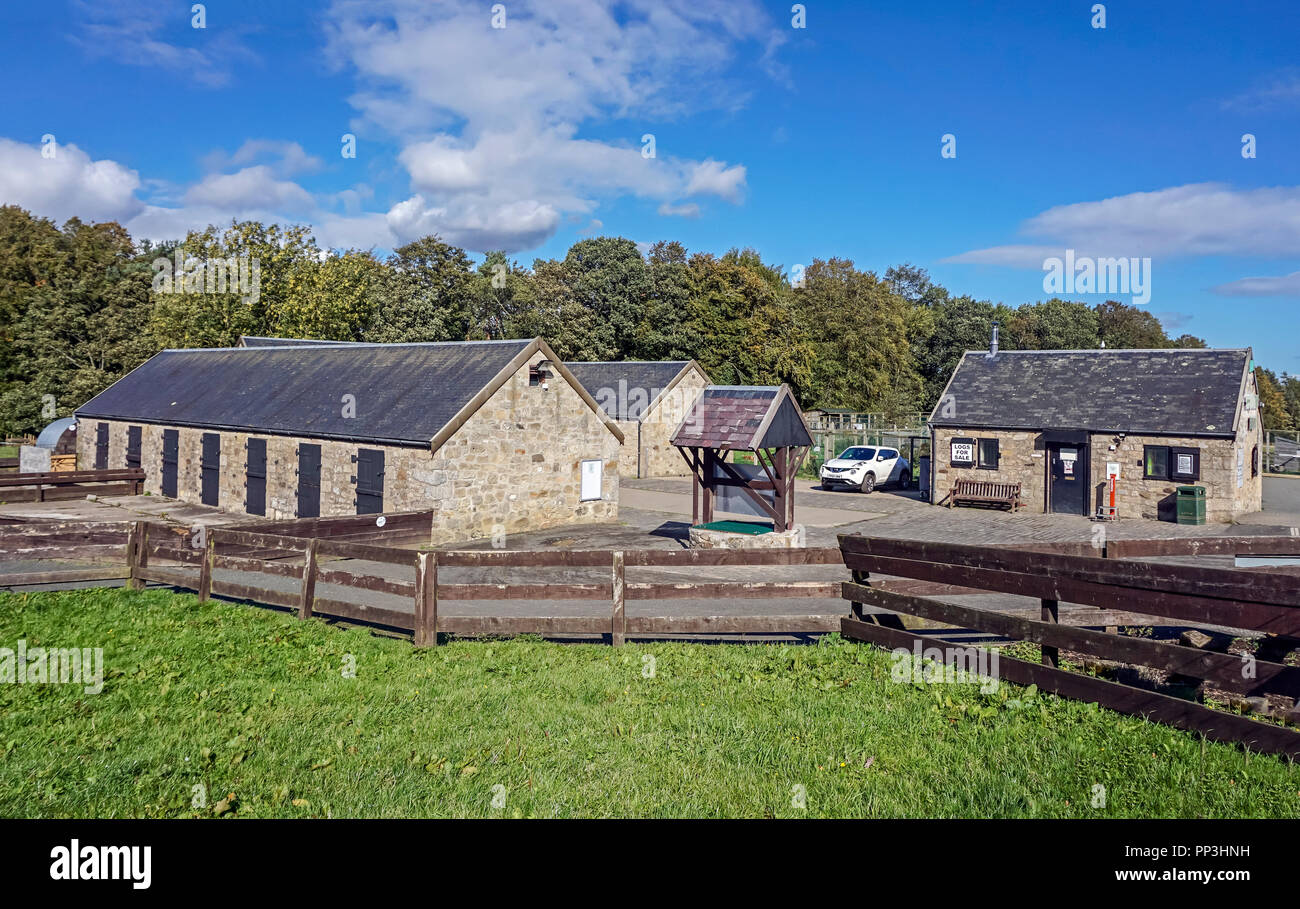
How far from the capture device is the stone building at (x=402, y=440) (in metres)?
21.8

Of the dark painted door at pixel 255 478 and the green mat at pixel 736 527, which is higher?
the dark painted door at pixel 255 478

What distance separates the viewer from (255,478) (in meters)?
26.2

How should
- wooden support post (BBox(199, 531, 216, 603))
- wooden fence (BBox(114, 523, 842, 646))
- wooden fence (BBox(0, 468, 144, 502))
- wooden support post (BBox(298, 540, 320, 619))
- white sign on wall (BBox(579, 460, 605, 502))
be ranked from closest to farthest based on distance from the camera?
wooden fence (BBox(114, 523, 842, 646)) → wooden support post (BBox(298, 540, 320, 619)) → wooden support post (BBox(199, 531, 216, 603)) → white sign on wall (BBox(579, 460, 605, 502)) → wooden fence (BBox(0, 468, 144, 502))

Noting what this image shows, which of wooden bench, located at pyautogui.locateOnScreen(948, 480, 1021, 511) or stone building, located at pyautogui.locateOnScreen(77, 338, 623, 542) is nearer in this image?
stone building, located at pyautogui.locateOnScreen(77, 338, 623, 542)

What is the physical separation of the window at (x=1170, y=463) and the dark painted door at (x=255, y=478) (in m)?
27.8

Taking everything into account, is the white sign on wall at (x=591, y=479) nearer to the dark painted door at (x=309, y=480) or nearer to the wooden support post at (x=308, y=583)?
the dark painted door at (x=309, y=480)

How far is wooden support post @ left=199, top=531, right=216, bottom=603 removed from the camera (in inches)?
468

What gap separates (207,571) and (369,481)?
10.6 metres

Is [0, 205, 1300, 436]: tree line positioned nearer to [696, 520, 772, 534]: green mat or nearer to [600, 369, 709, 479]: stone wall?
[600, 369, 709, 479]: stone wall

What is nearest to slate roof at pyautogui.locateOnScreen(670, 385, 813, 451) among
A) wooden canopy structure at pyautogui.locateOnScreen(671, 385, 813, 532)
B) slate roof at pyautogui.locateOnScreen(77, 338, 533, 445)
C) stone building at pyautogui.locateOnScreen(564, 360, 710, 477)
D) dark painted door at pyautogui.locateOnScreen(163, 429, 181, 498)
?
wooden canopy structure at pyautogui.locateOnScreen(671, 385, 813, 532)

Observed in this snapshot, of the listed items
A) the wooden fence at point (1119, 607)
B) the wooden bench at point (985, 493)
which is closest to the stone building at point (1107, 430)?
the wooden bench at point (985, 493)

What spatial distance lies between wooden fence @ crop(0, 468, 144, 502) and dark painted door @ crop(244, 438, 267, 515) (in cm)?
750
